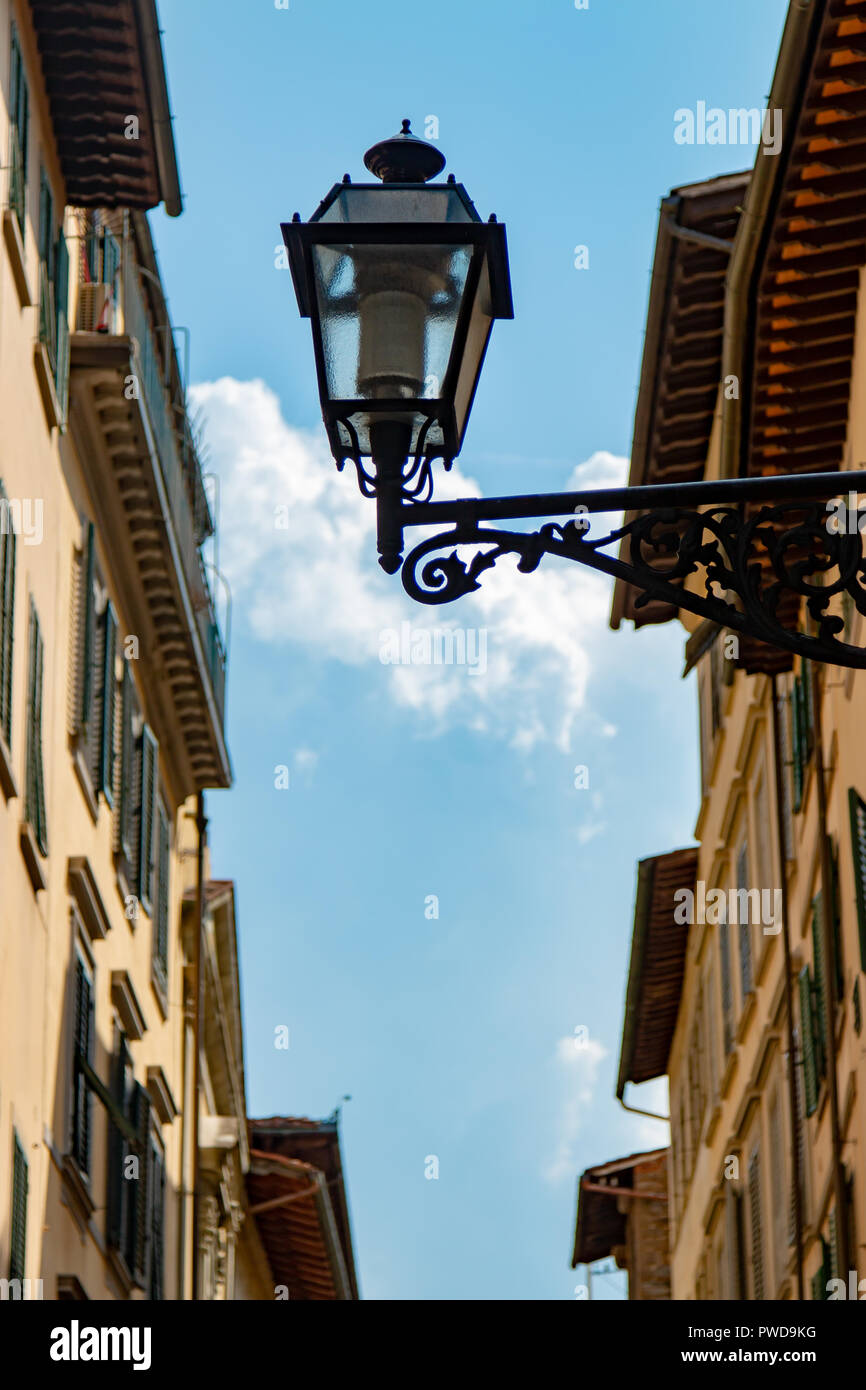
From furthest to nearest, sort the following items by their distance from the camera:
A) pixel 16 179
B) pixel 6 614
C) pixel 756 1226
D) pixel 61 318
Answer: pixel 756 1226 → pixel 61 318 → pixel 16 179 → pixel 6 614

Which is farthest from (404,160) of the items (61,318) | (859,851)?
(61,318)

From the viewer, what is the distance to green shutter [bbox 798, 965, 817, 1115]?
18484 millimetres

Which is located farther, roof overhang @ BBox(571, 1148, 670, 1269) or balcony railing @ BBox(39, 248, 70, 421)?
roof overhang @ BBox(571, 1148, 670, 1269)

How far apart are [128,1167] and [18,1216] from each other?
557cm

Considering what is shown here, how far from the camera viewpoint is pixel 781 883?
20.7 meters

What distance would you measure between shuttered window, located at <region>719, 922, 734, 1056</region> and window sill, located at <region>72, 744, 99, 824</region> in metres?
8.97

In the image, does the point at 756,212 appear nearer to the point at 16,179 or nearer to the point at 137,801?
the point at 16,179

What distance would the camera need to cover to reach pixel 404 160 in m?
6.61

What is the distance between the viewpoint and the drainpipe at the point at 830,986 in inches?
652

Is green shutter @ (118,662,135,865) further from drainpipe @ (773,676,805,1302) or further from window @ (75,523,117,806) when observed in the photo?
drainpipe @ (773,676,805,1302)

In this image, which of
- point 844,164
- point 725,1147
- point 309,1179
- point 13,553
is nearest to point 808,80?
point 844,164

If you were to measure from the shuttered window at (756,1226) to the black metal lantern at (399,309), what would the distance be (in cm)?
1788

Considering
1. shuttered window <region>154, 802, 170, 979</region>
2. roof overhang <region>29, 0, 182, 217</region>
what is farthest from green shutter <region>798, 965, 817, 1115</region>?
roof overhang <region>29, 0, 182, 217</region>
